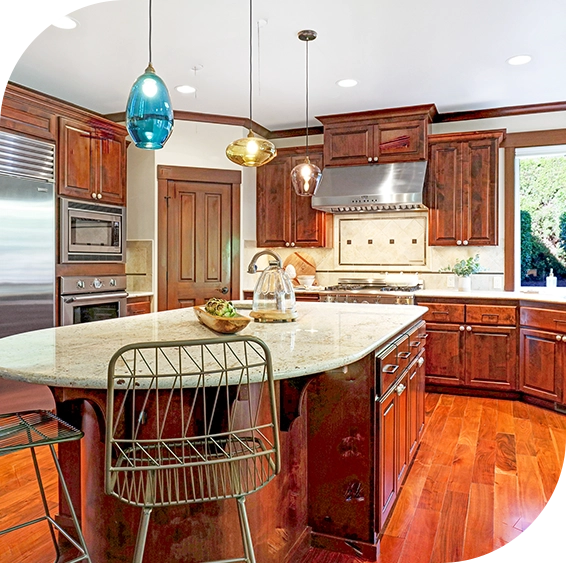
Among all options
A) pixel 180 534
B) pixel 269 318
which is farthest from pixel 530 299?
pixel 180 534

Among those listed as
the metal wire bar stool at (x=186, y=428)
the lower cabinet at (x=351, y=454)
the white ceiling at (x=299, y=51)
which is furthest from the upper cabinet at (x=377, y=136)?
the metal wire bar stool at (x=186, y=428)

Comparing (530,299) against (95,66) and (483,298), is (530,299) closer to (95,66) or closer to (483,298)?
(483,298)

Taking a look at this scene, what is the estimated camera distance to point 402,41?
3.37 m

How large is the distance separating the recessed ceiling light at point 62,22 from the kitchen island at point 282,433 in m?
1.91

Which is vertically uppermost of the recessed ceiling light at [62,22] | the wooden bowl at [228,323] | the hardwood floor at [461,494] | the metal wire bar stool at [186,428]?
the recessed ceiling light at [62,22]

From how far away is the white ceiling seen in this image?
296 cm

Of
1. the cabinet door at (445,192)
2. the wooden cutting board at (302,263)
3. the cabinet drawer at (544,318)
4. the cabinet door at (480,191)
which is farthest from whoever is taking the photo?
the wooden cutting board at (302,263)

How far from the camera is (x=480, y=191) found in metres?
4.73

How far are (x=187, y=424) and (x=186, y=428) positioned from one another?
0.28ft

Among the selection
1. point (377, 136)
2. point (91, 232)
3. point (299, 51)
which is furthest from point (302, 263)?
point (299, 51)

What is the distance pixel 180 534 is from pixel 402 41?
316cm

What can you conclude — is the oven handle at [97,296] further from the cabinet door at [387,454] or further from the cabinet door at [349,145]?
the cabinet door at [387,454]

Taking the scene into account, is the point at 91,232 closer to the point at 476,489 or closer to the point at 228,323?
the point at 228,323

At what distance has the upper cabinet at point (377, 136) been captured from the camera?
4820 mm
